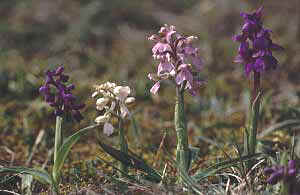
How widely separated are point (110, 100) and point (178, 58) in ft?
1.62

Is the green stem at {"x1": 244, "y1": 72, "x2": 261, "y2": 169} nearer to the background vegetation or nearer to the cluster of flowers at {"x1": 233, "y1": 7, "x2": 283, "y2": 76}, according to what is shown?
the cluster of flowers at {"x1": 233, "y1": 7, "x2": 283, "y2": 76}

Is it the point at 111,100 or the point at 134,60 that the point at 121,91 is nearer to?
the point at 111,100

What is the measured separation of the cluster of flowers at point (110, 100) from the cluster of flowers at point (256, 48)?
0.72 m

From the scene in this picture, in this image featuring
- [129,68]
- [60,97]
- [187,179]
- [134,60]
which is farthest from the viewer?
[134,60]

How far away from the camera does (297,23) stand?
25.4ft

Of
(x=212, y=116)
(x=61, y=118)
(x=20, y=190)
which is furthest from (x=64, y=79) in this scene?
(x=212, y=116)

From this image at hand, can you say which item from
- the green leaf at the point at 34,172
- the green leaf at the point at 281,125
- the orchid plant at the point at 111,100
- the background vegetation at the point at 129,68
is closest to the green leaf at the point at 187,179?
the orchid plant at the point at 111,100

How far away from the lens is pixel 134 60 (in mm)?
6855

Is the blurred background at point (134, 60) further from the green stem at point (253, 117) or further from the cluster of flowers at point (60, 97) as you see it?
the green stem at point (253, 117)

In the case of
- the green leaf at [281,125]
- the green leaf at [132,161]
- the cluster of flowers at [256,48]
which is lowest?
the green leaf at [132,161]

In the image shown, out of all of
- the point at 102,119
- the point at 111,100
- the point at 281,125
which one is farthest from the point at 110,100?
the point at 281,125

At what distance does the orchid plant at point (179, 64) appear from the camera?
2.88 metres

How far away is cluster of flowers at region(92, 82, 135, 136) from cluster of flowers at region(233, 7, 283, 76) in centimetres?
72

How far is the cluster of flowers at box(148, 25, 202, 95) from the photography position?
288 centimetres
